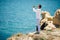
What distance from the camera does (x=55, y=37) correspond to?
83.2 ft

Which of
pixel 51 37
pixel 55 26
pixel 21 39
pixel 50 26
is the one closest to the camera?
pixel 21 39

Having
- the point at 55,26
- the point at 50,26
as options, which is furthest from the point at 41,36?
the point at 55,26

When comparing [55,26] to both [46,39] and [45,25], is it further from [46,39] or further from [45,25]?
[46,39]

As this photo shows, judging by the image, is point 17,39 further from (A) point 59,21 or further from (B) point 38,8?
(A) point 59,21

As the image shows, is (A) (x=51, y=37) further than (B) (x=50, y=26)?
No

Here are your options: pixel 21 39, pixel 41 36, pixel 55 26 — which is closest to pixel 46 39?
pixel 41 36

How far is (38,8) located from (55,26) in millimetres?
6789

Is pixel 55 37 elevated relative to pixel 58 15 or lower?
lower

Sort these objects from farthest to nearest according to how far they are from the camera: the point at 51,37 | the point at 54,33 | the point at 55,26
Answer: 1. the point at 55,26
2. the point at 54,33
3. the point at 51,37

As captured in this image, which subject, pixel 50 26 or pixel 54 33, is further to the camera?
pixel 50 26

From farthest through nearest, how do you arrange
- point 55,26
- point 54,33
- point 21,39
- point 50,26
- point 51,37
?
1. point 55,26
2. point 50,26
3. point 54,33
4. point 51,37
5. point 21,39

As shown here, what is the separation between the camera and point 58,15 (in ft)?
110

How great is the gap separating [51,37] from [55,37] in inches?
17.1

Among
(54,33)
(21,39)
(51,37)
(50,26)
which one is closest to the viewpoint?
(21,39)
